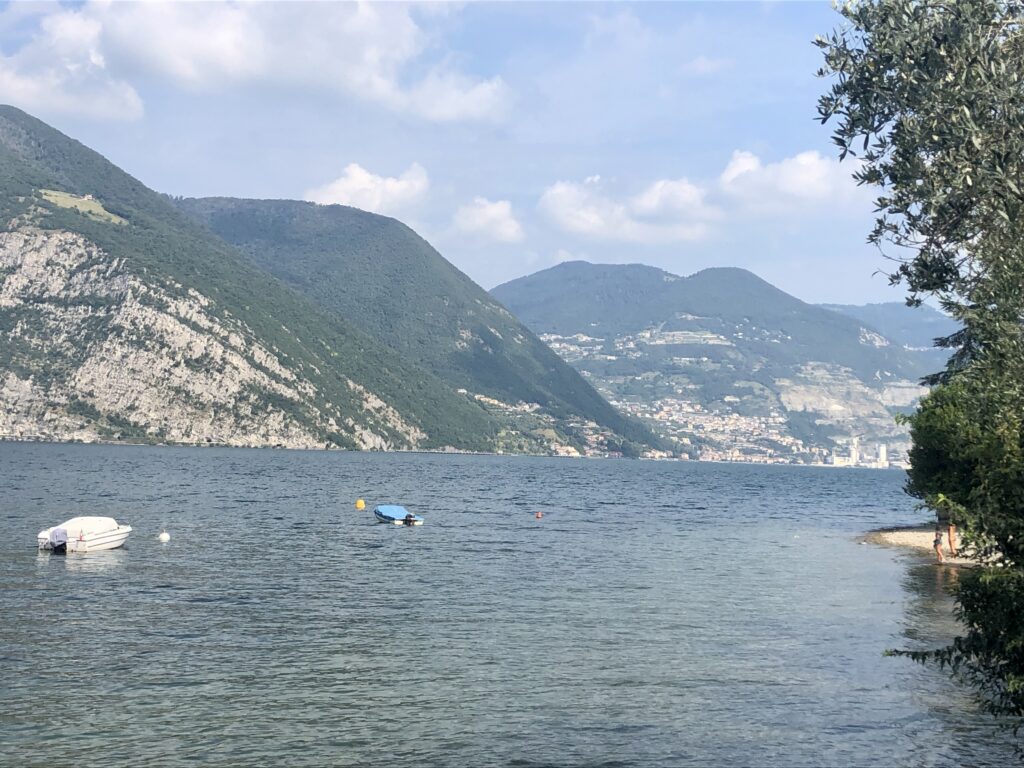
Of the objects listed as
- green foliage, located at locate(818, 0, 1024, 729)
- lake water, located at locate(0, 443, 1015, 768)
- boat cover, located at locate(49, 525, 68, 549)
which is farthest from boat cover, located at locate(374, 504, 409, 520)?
green foliage, located at locate(818, 0, 1024, 729)

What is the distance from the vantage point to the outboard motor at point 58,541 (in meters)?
63.3

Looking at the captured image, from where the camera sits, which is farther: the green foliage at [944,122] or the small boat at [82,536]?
the small boat at [82,536]

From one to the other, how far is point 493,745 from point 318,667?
34.2 ft

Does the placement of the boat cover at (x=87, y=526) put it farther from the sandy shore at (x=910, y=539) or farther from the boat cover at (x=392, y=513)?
the sandy shore at (x=910, y=539)

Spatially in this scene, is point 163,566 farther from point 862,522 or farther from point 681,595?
point 862,522

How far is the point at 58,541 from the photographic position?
63375 millimetres

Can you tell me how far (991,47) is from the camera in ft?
86.7

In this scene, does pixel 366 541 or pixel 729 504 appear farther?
pixel 729 504

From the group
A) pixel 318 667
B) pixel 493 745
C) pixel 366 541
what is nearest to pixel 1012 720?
pixel 493 745

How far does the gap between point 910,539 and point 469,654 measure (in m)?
67.4

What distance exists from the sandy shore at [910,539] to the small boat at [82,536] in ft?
196

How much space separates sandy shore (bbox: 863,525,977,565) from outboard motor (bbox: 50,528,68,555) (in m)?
61.5

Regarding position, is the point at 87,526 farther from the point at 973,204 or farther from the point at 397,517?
the point at 973,204

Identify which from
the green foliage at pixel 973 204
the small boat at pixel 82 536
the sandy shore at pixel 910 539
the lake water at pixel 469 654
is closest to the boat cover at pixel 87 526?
the small boat at pixel 82 536
